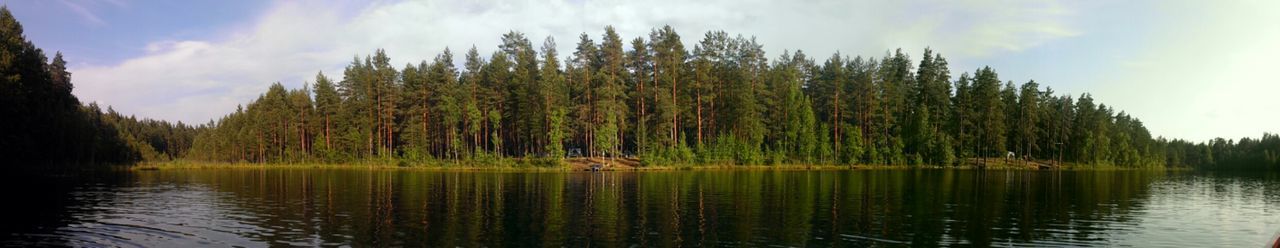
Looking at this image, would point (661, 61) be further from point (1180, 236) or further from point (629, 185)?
point (1180, 236)

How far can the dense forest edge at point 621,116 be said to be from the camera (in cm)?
9338

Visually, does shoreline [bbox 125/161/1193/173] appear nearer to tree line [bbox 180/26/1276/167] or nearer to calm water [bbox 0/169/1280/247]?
tree line [bbox 180/26/1276/167]

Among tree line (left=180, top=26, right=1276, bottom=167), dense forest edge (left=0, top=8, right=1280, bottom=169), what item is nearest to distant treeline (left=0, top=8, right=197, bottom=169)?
dense forest edge (left=0, top=8, right=1280, bottom=169)

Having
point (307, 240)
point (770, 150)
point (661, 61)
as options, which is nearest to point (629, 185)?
point (307, 240)

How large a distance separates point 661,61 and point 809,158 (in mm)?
26322

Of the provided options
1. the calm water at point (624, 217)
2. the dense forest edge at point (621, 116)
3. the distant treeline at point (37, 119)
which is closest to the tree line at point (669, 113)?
the dense forest edge at point (621, 116)

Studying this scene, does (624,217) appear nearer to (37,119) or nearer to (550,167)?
(550,167)

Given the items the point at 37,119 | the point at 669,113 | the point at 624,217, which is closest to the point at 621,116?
the point at 669,113

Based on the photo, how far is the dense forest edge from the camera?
306 ft

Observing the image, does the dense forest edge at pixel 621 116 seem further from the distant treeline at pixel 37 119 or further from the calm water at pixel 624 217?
the calm water at pixel 624 217

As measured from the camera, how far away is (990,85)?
114188mm

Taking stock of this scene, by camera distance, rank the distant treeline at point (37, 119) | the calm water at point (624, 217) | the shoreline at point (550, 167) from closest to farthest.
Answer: the calm water at point (624, 217)
the distant treeline at point (37, 119)
the shoreline at point (550, 167)

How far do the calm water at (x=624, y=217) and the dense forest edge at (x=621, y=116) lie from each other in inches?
1687

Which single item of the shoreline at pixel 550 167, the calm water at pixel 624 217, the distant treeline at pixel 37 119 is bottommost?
the shoreline at pixel 550 167
